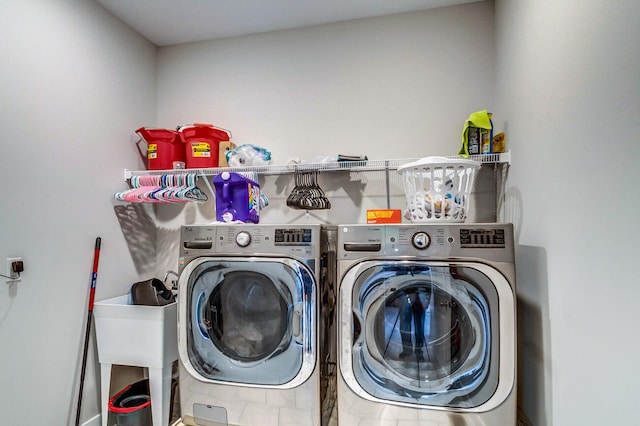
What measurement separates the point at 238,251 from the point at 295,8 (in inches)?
68.4

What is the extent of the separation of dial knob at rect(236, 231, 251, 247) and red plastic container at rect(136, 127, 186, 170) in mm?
1131

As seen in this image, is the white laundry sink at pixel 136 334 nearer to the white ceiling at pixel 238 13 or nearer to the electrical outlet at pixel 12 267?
the electrical outlet at pixel 12 267

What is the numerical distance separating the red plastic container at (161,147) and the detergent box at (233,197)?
0.78m

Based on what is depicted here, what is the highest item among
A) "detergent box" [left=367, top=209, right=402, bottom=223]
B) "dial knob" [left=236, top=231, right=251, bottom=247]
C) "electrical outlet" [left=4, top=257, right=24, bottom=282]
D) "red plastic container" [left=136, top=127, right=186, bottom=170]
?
"red plastic container" [left=136, top=127, right=186, bottom=170]

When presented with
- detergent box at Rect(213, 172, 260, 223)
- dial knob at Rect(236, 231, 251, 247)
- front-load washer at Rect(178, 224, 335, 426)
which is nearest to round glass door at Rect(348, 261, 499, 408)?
front-load washer at Rect(178, 224, 335, 426)

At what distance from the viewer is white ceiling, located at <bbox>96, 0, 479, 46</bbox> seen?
2.10 metres

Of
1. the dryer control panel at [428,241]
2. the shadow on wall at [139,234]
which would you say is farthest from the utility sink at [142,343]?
the dryer control panel at [428,241]

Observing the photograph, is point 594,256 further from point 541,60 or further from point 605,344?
point 541,60

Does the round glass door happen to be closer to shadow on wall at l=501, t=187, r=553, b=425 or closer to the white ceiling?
shadow on wall at l=501, t=187, r=553, b=425

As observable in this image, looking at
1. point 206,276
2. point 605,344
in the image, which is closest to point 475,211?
point 605,344

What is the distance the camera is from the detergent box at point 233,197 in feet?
A: 5.79

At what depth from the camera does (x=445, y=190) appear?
5.12ft

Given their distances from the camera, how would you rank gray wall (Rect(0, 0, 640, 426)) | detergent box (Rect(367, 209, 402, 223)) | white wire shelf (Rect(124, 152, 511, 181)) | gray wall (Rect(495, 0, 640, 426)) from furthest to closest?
white wire shelf (Rect(124, 152, 511, 181))
detergent box (Rect(367, 209, 402, 223))
gray wall (Rect(0, 0, 640, 426))
gray wall (Rect(495, 0, 640, 426))

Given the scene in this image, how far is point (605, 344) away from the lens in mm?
927
